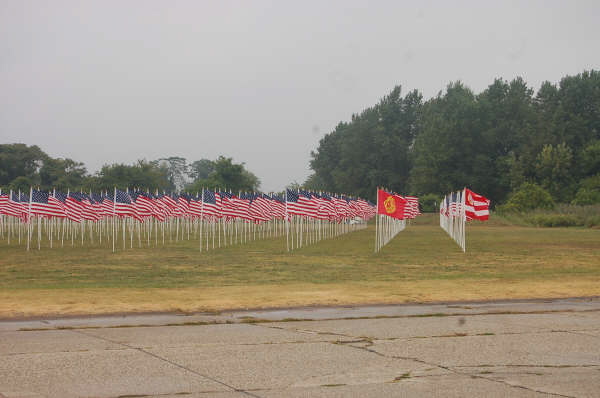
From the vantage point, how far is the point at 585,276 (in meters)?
24.2

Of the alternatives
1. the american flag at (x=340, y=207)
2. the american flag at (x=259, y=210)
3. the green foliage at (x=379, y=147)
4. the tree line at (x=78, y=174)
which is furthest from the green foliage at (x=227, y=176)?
the american flag at (x=259, y=210)

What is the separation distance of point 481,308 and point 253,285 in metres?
7.57

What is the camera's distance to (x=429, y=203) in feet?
406

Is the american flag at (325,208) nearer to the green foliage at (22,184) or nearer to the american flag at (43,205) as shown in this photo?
the american flag at (43,205)

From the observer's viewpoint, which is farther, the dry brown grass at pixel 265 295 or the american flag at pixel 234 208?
the american flag at pixel 234 208

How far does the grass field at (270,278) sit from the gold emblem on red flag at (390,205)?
136 inches

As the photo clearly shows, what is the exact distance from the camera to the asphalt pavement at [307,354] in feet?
28.1

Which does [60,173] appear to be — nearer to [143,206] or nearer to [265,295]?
[143,206]

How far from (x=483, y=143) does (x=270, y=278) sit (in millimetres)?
109662

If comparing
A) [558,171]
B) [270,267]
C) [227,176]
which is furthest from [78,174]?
[270,267]

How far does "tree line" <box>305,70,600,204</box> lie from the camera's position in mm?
110500

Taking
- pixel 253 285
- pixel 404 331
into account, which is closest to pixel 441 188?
pixel 253 285

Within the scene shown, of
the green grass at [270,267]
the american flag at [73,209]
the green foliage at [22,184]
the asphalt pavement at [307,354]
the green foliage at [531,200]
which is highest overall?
the green foliage at [22,184]

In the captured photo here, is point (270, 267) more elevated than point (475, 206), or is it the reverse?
point (475, 206)
